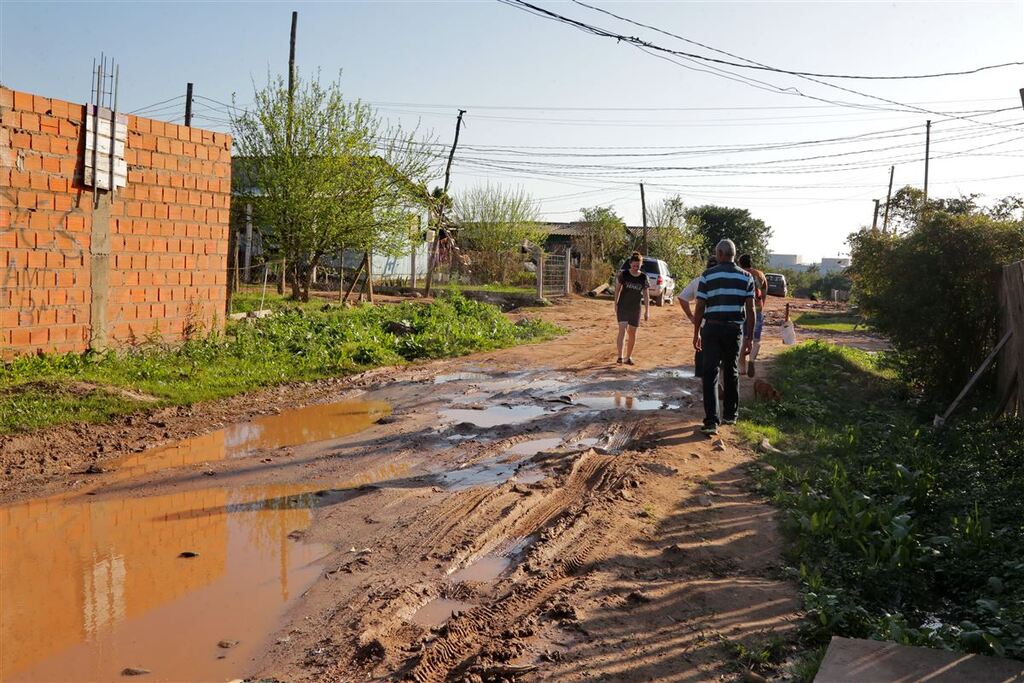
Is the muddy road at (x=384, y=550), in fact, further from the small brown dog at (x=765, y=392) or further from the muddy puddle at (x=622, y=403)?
the small brown dog at (x=765, y=392)

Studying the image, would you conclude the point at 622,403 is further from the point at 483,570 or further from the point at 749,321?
the point at 483,570

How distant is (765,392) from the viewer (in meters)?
10.7

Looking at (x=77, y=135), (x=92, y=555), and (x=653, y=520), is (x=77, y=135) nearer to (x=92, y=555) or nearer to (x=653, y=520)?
(x=92, y=555)

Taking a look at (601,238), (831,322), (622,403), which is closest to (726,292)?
(622,403)

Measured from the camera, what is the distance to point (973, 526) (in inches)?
219

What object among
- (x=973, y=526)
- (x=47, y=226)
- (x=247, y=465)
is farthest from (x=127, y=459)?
(x=973, y=526)

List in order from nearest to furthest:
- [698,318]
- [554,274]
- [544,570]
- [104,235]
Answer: [544,570]
[698,318]
[104,235]
[554,274]

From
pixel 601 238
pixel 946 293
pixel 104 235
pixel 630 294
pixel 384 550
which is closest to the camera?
pixel 384 550

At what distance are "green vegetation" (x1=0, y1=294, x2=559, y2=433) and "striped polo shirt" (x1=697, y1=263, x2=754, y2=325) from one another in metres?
5.56

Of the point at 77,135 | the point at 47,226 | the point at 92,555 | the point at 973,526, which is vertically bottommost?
the point at 92,555

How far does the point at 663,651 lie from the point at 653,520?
190 centimetres

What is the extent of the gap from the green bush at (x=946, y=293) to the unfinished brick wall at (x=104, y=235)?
31.1 feet

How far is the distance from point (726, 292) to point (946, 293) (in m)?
4.55

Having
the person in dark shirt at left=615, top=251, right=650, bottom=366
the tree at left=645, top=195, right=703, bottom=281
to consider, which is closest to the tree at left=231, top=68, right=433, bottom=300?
the person in dark shirt at left=615, top=251, right=650, bottom=366
